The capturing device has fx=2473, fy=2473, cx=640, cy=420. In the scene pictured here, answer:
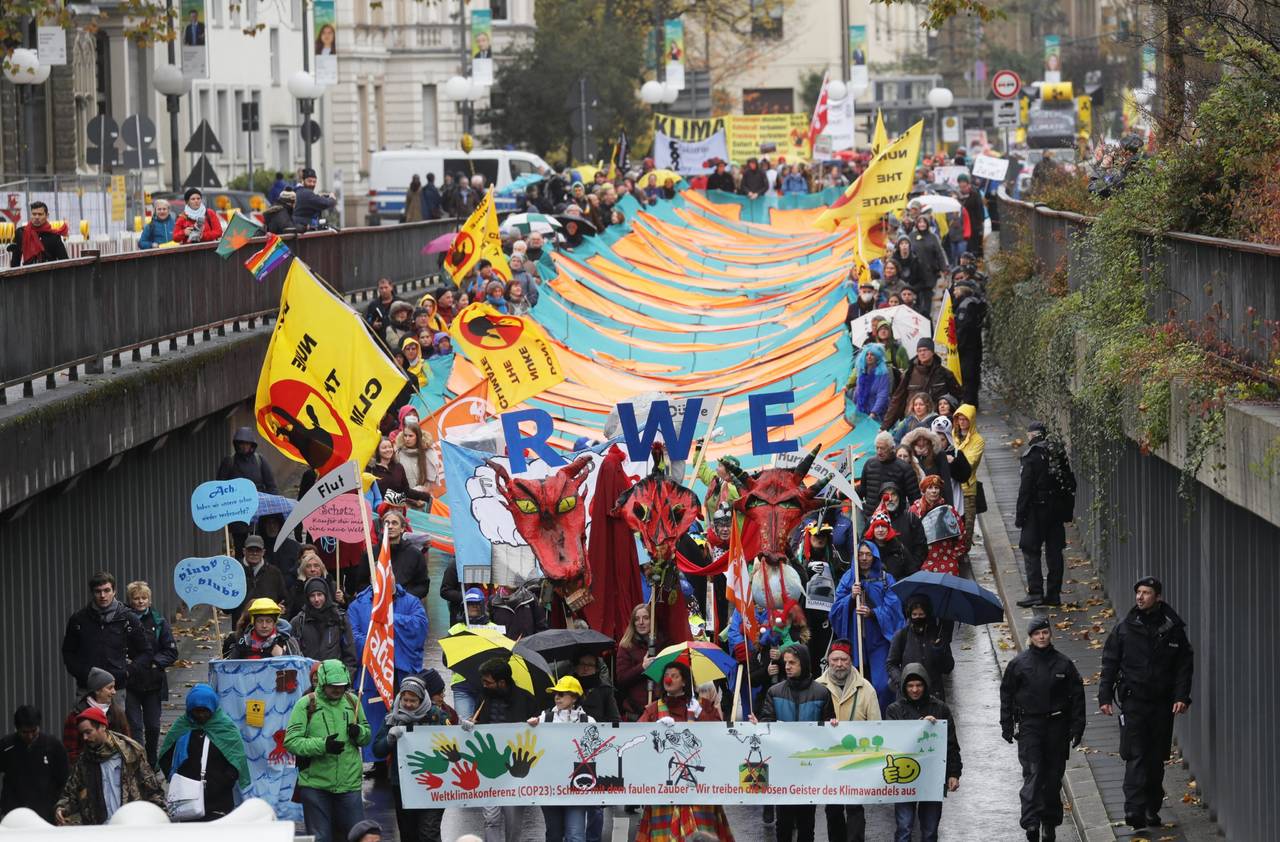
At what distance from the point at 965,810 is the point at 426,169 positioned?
1655 inches

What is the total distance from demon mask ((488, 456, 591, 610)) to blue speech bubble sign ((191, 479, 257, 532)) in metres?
2.20

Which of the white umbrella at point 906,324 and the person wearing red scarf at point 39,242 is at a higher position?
the person wearing red scarf at point 39,242

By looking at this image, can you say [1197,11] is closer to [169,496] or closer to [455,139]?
[169,496]

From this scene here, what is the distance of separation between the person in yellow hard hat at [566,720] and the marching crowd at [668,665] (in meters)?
0.01

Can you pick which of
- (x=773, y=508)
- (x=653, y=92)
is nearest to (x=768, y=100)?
(x=653, y=92)

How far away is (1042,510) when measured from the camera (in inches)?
752

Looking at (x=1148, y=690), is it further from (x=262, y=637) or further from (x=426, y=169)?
(x=426, y=169)

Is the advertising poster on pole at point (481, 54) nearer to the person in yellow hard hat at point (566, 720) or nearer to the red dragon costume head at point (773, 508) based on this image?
the red dragon costume head at point (773, 508)

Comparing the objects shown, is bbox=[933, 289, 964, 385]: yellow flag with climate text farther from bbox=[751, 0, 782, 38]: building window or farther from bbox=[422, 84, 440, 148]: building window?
bbox=[751, 0, 782, 38]: building window

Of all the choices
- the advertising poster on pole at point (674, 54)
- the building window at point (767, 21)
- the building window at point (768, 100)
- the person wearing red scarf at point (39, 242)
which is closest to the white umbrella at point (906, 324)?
the person wearing red scarf at point (39, 242)

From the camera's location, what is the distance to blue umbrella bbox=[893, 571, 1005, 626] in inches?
564

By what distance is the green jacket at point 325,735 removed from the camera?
12.7 meters

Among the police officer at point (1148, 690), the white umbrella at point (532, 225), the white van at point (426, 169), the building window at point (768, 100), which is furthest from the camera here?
the building window at point (768, 100)

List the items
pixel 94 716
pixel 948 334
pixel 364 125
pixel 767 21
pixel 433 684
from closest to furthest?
pixel 94 716, pixel 433 684, pixel 948 334, pixel 364 125, pixel 767 21
